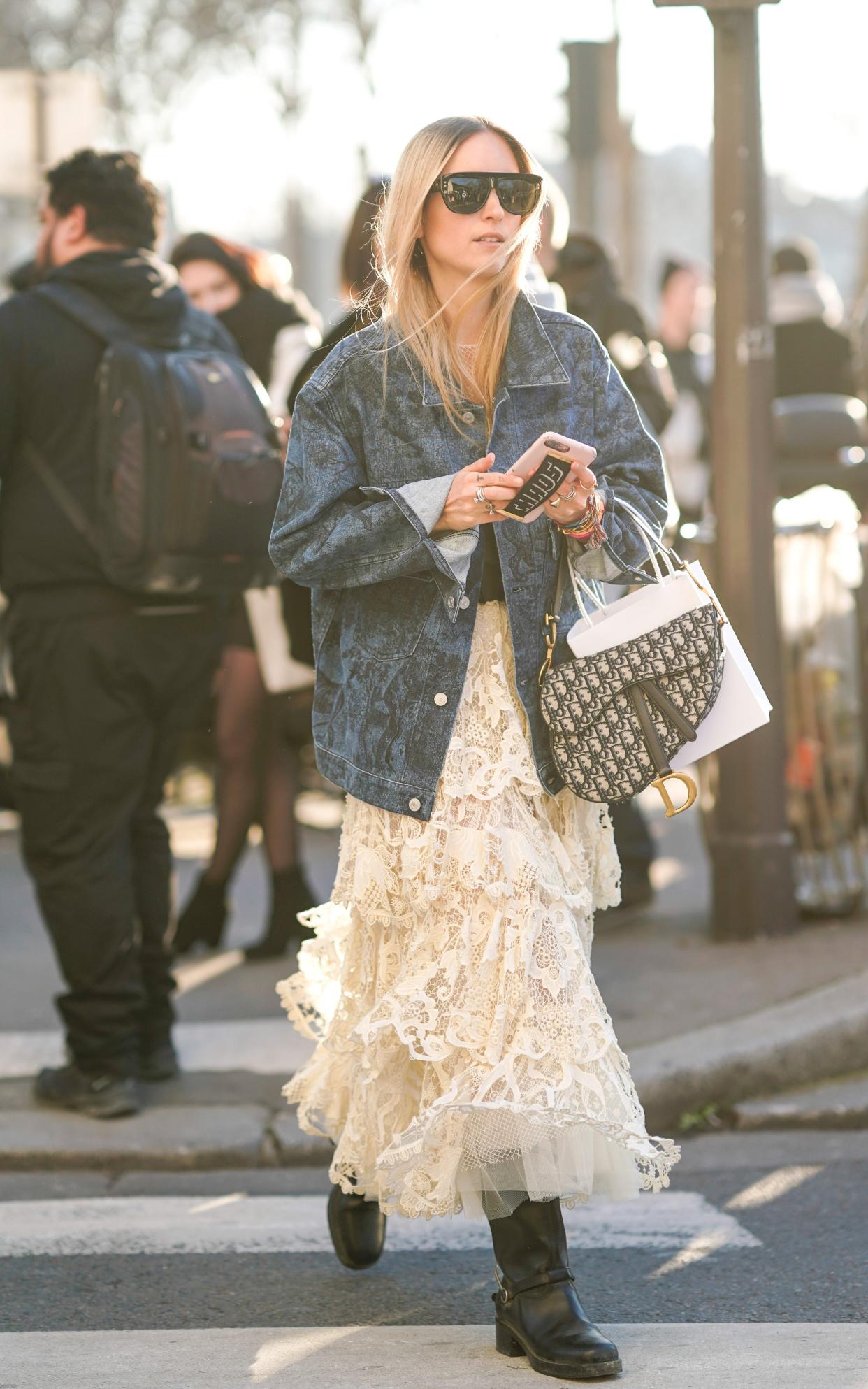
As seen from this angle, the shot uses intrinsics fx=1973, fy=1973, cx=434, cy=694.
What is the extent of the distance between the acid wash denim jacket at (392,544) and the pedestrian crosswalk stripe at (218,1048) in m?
1.99

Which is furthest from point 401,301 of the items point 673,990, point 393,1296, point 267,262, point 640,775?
point 267,262


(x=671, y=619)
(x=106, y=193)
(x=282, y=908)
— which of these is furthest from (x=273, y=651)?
(x=671, y=619)

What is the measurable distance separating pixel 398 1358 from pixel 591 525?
1.40 meters

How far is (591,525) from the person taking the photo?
3201 millimetres

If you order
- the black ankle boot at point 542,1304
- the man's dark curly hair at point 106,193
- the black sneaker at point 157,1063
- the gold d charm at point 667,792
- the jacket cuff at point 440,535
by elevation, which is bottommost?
the black sneaker at point 157,1063

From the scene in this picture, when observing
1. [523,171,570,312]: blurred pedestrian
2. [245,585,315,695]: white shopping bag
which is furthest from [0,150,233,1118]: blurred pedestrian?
[245,585,315,695]: white shopping bag

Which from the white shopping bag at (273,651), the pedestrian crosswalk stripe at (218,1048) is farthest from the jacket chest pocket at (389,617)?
the white shopping bag at (273,651)

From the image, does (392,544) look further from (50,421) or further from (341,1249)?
(50,421)

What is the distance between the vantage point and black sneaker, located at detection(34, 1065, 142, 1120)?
474cm

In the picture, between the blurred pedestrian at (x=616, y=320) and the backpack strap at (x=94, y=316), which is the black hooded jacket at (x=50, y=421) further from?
the blurred pedestrian at (x=616, y=320)

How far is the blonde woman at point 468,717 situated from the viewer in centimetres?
317

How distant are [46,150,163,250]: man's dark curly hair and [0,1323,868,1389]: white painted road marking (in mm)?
2649

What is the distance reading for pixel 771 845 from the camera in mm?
5996

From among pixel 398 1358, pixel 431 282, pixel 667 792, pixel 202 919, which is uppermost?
pixel 431 282
